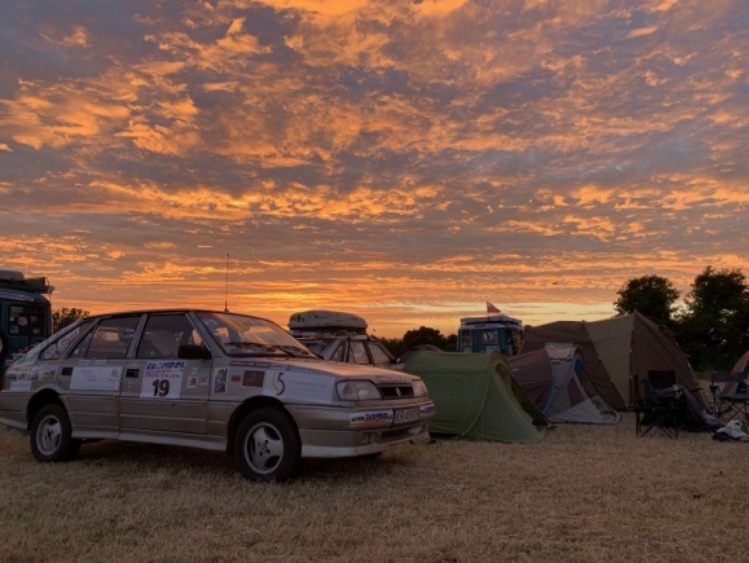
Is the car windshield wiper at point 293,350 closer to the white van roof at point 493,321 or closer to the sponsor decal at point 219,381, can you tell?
the sponsor decal at point 219,381

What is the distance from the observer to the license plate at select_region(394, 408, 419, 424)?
21.5ft

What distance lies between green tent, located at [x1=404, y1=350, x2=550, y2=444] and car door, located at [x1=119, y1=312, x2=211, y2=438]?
4420 millimetres

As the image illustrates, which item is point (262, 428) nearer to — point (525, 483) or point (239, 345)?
point (239, 345)

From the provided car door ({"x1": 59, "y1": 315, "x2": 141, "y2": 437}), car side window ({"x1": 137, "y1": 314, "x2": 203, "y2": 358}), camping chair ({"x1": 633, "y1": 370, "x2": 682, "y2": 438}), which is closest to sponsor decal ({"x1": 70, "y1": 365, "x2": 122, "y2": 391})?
car door ({"x1": 59, "y1": 315, "x2": 141, "y2": 437})

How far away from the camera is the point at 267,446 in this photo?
6.31 meters

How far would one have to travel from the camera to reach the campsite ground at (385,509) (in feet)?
14.3

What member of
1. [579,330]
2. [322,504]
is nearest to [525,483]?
[322,504]

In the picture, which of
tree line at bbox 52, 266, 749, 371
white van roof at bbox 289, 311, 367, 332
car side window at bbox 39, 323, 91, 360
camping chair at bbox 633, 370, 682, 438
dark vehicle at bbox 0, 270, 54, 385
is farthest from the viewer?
tree line at bbox 52, 266, 749, 371

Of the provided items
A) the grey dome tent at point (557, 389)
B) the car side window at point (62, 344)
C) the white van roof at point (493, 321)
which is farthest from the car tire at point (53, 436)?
the white van roof at point (493, 321)

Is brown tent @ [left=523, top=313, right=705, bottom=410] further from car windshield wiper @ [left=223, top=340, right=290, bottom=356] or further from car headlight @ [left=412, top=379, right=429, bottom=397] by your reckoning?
car windshield wiper @ [left=223, top=340, right=290, bottom=356]

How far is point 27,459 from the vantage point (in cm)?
773

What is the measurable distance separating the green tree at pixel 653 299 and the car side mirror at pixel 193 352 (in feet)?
146

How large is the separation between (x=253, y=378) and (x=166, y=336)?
4.71 feet

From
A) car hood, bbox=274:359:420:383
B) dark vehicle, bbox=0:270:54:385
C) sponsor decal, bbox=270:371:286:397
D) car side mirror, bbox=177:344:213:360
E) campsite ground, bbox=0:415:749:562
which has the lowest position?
campsite ground, bbox=0:415:749:562
